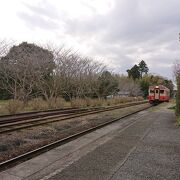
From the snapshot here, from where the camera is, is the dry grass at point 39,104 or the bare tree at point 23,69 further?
the bare tree at point 23,69

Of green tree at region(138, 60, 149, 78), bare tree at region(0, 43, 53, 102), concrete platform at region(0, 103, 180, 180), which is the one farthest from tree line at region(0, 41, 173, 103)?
green tree at region(138, 60, 149, 78)

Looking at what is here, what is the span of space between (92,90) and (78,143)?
3580 cm

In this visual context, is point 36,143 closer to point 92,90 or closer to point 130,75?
point 92,90

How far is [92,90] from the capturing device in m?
46.9

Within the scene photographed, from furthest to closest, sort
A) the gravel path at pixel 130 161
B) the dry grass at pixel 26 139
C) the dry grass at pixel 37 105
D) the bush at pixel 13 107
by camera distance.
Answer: the dry grass at pixel 37 105
the bush at pixel 13 107
the dry grass at pixel 26 139
the gravel path at pixel 130 161

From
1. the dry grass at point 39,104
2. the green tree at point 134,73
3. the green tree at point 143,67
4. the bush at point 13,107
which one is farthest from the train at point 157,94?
the green tree at point 143,67

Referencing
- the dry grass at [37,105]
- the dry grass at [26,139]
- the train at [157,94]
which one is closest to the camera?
the dry grass at [26,139]

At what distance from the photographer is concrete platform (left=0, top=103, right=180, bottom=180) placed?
690 cm

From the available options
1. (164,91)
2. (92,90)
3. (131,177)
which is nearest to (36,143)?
(131,177)

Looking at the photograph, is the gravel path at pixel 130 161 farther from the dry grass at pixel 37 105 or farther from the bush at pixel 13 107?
the dry grass at pixel 37 105

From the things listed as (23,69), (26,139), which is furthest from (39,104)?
(26,139)

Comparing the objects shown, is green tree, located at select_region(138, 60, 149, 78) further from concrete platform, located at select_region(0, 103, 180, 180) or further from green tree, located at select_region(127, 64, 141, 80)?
concrete platform, located at select_region(0, 103, 180, 180)

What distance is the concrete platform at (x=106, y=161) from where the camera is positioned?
690 cm

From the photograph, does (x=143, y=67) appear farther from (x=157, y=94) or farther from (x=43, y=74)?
(x=43, y=74)
